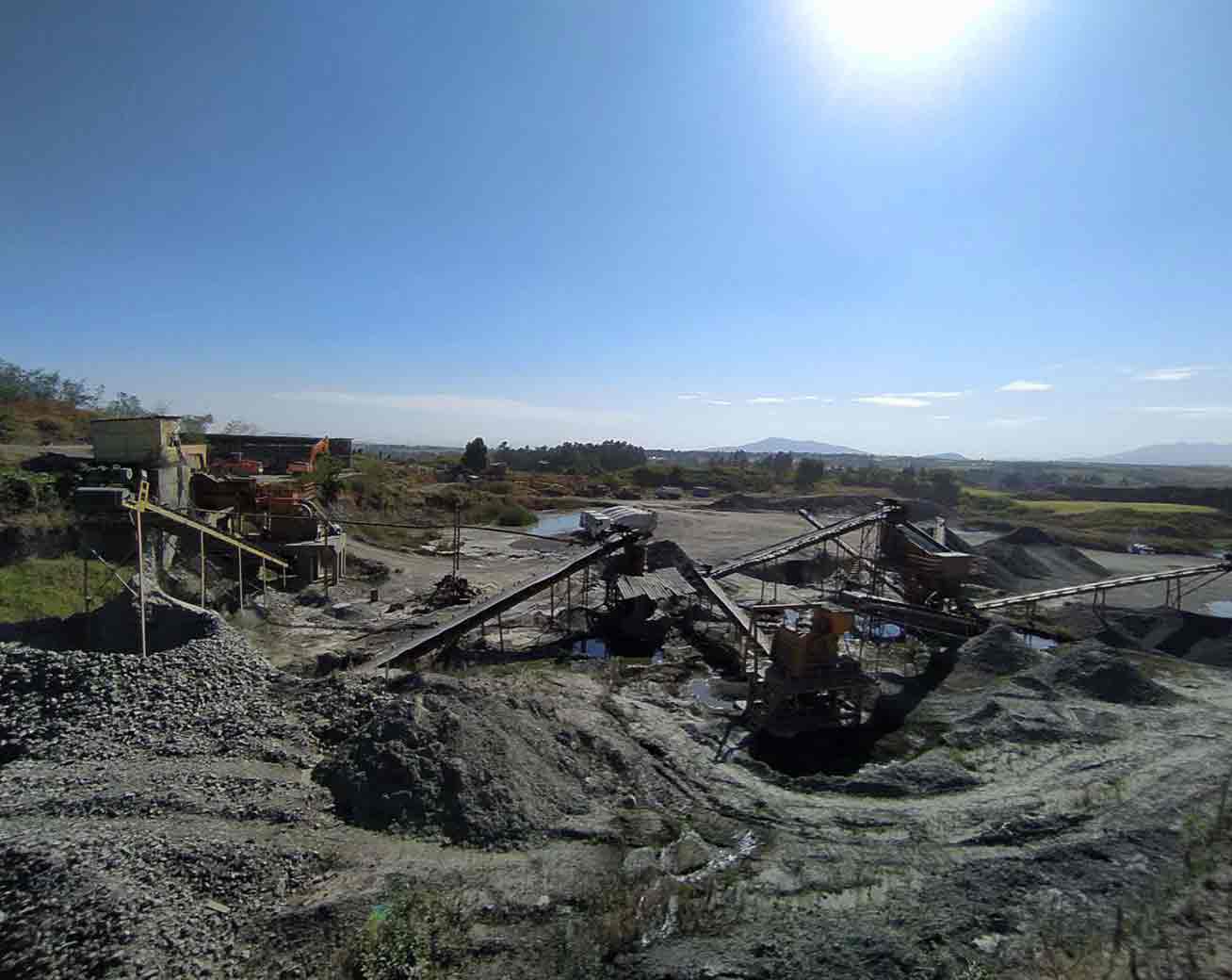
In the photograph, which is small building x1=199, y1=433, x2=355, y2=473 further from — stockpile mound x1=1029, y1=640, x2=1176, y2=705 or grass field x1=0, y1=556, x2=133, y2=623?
stockpile mound x1=1029, y1=640, x2=1176, y2=705

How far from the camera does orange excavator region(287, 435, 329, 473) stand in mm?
38094

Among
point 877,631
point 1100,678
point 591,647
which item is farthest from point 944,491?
point 591,647

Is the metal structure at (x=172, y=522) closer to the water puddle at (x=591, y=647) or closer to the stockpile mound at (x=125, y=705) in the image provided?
the stockpile mound at (x=125, y=705)

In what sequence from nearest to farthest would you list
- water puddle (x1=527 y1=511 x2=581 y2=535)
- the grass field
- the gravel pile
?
1. the gravel pile
2. the grass field
3. water puddle (x1=527 y1=511 x2=581 y2=535)

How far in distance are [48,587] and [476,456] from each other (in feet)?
195

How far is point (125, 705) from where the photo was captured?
10930 mm

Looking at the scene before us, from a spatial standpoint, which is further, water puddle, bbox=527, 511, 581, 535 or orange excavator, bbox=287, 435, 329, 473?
water puddle, bbox=527, 511, 581, 535

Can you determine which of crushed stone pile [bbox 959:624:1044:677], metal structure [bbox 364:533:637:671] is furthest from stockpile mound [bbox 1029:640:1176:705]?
metal structure [bbox 364:533:637:671]

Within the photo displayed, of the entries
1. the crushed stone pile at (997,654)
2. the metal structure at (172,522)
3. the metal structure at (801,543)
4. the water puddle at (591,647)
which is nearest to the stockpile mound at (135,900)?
the metal structure at (172,522)

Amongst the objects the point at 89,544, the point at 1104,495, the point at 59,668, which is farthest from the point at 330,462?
the point at 1104,495

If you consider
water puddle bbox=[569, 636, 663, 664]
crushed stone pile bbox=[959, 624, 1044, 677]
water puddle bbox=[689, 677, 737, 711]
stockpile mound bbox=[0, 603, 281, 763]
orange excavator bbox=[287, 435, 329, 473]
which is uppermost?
orange excavator bbox=[287, 435, 329, 473]

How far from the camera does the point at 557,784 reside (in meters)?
10.6

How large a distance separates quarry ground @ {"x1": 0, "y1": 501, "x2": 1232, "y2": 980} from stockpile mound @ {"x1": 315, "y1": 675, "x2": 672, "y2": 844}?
5cm

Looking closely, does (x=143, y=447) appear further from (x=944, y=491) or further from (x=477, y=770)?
(x=944, y=491)
